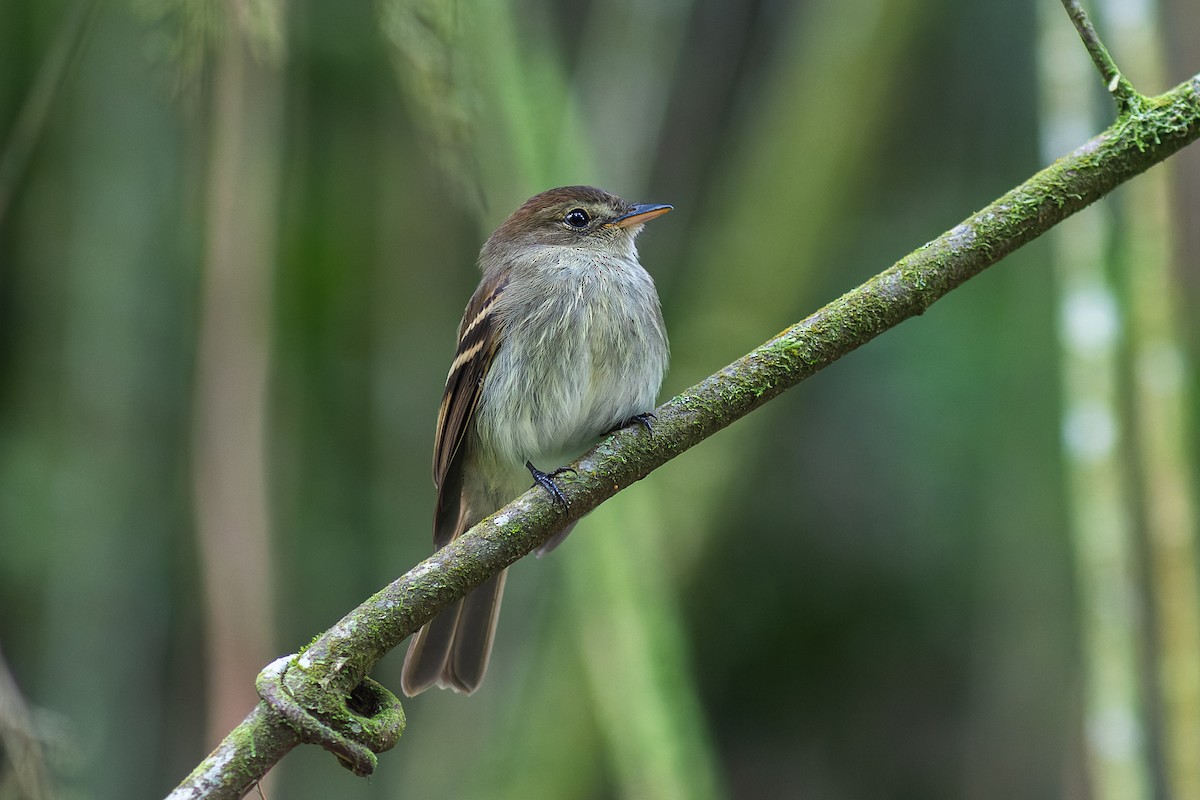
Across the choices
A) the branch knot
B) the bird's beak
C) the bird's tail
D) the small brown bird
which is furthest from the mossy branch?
the bird's beak

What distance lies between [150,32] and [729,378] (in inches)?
113

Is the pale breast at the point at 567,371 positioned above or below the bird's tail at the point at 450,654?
above

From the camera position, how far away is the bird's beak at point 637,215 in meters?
3.51

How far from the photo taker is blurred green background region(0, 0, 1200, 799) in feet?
11.9

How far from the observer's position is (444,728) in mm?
4465

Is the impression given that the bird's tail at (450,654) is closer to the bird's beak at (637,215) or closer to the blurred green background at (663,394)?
the blurred green background at (663,394)

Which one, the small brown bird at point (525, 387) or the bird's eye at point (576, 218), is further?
the bird's eye at point (576, 218)

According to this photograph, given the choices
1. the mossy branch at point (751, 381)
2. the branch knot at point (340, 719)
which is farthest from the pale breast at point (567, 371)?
the branch knot at point (340, 719)

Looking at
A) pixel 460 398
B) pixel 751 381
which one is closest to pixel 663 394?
pixel 460 398

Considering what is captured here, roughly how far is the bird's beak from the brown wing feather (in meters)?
0.43

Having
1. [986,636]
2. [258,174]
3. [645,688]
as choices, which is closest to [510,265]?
[258,174]

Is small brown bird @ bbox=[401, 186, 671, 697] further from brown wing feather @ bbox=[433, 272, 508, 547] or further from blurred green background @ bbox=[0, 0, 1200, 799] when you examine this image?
Result: blurred green background @ bbox=[0, 0, 1200, 799]

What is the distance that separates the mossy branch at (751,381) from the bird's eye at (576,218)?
1.47 m

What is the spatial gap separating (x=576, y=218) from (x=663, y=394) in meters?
1.03
